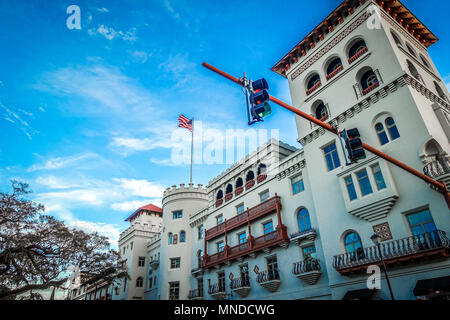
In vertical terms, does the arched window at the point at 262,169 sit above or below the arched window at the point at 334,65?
below

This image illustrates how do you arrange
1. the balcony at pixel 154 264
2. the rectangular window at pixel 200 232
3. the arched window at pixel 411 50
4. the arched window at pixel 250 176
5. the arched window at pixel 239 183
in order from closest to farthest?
1. the arched window at pixel 411 50
2. the arched window at pixel 250 176
3. the arched window at pixel 239 183
4. the rectangular window at pixel 200 232
5. the balcony at pixel 154 264

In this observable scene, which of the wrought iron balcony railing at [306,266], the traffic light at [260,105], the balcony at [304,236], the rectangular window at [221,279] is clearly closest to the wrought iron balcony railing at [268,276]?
the wrought iron balcony railing at [306,266]

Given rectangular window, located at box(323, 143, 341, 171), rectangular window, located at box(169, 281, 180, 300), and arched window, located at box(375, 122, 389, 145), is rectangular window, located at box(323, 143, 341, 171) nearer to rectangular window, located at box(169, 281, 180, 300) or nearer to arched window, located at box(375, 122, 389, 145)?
arched window, located at box(375, 122, 389, 145)

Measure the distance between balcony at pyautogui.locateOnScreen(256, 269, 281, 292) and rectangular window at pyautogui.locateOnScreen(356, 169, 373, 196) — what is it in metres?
9.76

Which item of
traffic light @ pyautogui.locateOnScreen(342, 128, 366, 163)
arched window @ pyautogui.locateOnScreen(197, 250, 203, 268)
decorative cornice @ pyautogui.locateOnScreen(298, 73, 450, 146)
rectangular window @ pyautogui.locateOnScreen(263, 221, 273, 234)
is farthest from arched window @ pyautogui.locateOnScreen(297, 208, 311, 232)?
traffic light @ pyautogui.locateOnScreen(342, 128, 366, 163)

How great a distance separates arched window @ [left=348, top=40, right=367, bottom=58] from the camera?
76.7ft

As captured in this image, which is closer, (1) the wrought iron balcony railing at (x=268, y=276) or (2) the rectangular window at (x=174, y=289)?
(1) the wrought iron balcony railing at (x=268, y=276)

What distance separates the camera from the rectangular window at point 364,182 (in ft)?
61.3

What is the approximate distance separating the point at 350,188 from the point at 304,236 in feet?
16.6

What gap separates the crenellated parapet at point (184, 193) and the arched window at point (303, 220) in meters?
18.8

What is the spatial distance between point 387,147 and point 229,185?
60.3 feet

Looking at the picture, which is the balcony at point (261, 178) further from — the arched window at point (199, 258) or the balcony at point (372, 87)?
the arched window at point (199, 258)

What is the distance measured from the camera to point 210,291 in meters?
29.7
